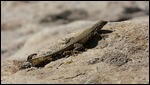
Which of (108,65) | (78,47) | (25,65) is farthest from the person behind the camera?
(78,47)

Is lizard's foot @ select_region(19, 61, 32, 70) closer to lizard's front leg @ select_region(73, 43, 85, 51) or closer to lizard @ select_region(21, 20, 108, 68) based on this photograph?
lizard @ select_region(21, 20, 108, 68)

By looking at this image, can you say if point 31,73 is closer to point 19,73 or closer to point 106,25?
point 19,73

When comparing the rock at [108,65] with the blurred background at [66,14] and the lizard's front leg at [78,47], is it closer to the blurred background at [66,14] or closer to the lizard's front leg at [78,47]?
the lizard's front leg at [78,47]

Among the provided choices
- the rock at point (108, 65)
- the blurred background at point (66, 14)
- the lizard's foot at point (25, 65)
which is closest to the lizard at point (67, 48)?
the lizard's foot at point (25, 65)

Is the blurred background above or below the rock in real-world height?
above

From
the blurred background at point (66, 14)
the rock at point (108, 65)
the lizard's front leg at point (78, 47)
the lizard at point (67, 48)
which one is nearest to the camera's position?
the rock at point (108, 65)

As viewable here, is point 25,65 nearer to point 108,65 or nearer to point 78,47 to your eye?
point 78,47

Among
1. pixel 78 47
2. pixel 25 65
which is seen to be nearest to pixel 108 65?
pixel 78 47

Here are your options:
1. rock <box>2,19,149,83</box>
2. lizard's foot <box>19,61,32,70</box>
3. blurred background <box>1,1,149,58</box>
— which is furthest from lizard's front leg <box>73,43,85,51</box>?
blurred background <box>1,1,149,58</box>

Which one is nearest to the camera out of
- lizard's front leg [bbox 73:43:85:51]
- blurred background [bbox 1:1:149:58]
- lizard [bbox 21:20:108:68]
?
lizard [bbox 21:20:108:68]
